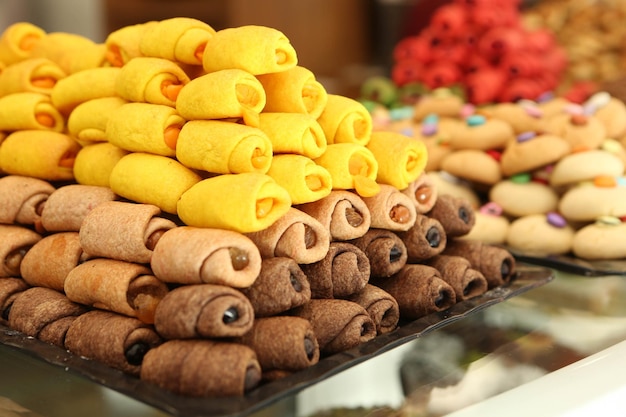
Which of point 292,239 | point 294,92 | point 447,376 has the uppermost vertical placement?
point 294,92

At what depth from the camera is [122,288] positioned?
1.09 m

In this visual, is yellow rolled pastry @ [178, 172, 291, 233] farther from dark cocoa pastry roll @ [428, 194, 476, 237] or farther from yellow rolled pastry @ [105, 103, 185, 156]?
dark cocoa pastry roll @ [428, 194, 476, 237]

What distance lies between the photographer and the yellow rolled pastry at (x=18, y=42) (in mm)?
1609

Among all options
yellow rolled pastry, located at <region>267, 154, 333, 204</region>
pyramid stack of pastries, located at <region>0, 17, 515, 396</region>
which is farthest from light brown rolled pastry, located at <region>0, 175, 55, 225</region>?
yellow rolled pastry, located at <region>267, 154, 333, 204</region>

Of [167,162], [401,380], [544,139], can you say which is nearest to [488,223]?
[544,139]

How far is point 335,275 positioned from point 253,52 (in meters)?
0.34

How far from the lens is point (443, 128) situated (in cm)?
198

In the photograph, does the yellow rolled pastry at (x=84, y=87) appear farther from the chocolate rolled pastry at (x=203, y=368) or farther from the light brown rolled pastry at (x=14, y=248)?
the chocolate rolled pastry at (x=203, y=368)

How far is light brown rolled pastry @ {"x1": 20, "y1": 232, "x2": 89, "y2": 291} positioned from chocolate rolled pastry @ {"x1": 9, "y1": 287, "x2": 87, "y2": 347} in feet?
0.09

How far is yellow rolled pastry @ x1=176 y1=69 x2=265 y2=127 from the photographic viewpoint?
114 centimetres

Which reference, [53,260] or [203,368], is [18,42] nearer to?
[53,260]

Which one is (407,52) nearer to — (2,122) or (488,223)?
(488,223)

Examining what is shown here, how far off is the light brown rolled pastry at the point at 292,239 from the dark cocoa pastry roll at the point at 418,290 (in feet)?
0.58

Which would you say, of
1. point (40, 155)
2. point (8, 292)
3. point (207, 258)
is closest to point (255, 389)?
point (207, 258)
